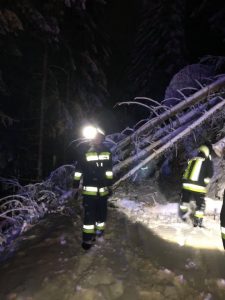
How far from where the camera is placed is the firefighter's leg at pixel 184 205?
744 cm

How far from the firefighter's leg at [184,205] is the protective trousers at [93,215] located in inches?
75.7

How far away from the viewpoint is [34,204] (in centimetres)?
829

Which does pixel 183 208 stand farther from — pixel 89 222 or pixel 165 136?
pixel 165 136

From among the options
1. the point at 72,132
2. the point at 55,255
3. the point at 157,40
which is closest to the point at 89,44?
the point at 72,132

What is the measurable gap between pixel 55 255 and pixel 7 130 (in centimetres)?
841

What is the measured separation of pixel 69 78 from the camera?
1769cm

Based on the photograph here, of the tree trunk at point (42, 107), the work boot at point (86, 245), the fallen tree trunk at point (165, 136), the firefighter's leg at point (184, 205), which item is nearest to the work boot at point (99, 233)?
the work boot at point (86, 245)

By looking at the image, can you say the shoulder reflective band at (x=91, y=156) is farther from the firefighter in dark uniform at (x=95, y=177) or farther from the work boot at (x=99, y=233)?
the work boot at (x=99, y=233)

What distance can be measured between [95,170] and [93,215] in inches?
32.1

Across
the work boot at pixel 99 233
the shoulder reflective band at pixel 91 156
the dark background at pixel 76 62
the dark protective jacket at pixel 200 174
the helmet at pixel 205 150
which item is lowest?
the work boot at pixel 99 233

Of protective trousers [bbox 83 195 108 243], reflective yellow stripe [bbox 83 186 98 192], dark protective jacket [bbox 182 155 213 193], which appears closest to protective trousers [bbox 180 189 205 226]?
dark protective jacket [bbox 182 155 213 193]

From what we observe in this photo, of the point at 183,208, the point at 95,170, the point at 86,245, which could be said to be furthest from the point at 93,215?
the point at 183,208

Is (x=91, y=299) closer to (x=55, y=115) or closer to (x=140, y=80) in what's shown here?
(x=55, y=115)

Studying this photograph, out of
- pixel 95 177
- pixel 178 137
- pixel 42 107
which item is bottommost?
pixel 95 177
